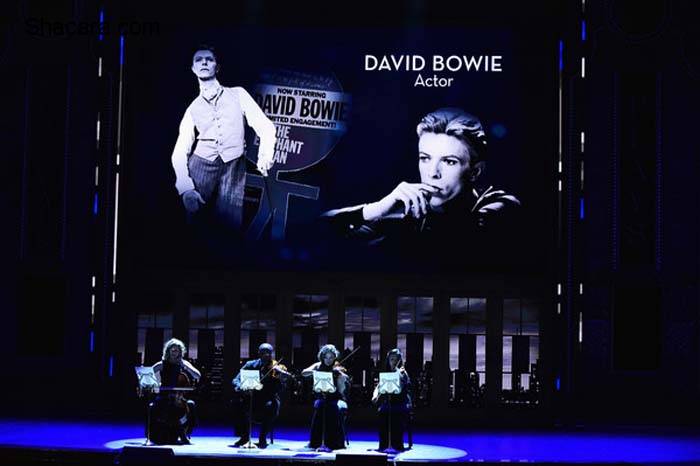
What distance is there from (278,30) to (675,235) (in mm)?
6666

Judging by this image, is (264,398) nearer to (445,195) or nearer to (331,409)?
(331,409)

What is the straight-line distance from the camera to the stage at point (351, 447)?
1267 centimetres

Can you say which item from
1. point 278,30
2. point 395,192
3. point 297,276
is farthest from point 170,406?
point 278,30

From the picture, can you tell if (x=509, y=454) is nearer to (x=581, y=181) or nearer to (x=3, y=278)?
(x=581, y=181)

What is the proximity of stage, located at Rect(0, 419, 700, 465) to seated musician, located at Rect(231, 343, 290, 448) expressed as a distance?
278 mm

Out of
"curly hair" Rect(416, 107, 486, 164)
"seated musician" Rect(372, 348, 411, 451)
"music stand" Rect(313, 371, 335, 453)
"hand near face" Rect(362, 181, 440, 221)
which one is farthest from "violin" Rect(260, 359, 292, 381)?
"curly hair" Rect(416, 107, 486, 164)

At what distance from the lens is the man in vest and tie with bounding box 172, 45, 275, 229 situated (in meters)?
18.5

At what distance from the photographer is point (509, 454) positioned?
1444 centimetres

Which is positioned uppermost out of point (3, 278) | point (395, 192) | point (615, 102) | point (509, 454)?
point (615, 102)

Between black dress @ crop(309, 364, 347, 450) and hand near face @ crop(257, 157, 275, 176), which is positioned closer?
black dress @ crop(309, 364, 347, 450)

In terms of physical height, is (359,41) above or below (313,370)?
above

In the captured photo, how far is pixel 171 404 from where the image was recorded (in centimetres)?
1491

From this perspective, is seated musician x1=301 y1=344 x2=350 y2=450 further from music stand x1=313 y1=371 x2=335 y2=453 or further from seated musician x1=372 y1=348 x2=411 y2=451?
seated musician x1=372 y1=348 x2=411 y2=451

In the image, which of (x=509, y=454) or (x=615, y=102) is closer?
(x=509, y=454)
